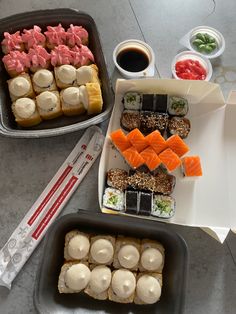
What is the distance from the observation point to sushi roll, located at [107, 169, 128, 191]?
1121 millimetres

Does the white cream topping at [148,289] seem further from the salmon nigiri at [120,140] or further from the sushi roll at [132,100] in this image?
the sushi roll at [132,100]

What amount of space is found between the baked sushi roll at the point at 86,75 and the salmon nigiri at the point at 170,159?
0.27 metres

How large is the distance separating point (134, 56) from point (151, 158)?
325 millimetres

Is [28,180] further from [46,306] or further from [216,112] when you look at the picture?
[216,112]

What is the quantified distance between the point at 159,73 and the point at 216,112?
203 mm

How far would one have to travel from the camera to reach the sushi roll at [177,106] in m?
1.19

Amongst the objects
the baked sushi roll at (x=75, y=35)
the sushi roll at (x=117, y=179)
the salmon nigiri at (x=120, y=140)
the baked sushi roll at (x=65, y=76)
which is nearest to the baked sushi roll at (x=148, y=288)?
the sushi roll at (x=117, y=179)

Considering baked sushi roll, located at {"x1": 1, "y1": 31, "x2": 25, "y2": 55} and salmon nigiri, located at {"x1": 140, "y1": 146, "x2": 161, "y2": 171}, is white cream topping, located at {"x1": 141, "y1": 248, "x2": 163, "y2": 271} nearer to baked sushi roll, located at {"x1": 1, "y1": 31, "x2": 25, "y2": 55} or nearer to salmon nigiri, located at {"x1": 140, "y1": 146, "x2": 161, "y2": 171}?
salmon nigiri, located at {"x1": 140, "y1": 146, "x2": 161, "y2": 171}

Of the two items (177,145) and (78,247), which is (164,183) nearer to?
(177,145)

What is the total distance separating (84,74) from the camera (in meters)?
1.17

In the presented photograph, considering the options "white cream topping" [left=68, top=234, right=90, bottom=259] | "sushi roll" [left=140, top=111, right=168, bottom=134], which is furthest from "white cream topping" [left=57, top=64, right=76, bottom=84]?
"white cream topping" [left=68, top=234, right=90, bottom=259]

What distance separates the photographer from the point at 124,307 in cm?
106

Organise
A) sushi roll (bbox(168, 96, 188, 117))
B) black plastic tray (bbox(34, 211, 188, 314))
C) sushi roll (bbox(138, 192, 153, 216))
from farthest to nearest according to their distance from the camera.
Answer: sushi roll (bbox(168, 96, 188, 117)) → sushi roll (bbox(138, 192, 153, 216)) → black plastic tray (bbox(34, 211, 188, 314))

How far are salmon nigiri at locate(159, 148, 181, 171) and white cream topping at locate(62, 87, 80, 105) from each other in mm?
272
